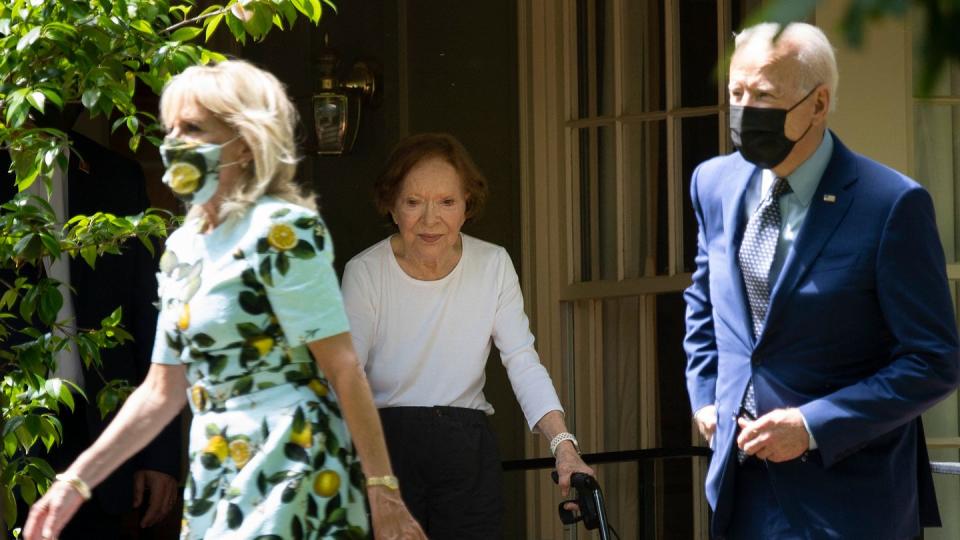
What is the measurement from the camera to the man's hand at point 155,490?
15.7 feet

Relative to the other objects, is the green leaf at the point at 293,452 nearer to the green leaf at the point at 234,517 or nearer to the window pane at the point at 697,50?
the green leaf at the point at 234,517

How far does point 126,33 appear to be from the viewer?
3.46 meters

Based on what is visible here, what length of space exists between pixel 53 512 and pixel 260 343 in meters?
0.51

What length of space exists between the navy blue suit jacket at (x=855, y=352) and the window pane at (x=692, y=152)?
2463 mm

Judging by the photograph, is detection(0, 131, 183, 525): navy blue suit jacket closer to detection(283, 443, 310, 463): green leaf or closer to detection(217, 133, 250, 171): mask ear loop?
detection(217, 133, 250, 171): mask ear loop

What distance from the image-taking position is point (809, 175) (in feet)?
10.5

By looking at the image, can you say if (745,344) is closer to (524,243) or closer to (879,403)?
(879,403)

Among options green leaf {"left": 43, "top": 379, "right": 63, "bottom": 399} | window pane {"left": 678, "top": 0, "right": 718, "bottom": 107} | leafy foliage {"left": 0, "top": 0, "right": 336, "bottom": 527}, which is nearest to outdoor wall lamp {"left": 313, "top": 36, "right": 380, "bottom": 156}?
window pane {"left": 678, "top": 0, "right": 718, "bottom": 107}

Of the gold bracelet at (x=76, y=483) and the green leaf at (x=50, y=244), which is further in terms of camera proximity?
the green leaf at (x=50, y=244)

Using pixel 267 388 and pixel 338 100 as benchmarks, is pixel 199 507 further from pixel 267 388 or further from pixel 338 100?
pixel 338 100

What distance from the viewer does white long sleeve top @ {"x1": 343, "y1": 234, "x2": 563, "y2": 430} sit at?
154 inches

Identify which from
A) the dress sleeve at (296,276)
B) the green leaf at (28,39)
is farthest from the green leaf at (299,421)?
the green leaf at (28,39)

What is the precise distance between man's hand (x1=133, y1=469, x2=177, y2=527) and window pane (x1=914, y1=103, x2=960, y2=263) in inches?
103

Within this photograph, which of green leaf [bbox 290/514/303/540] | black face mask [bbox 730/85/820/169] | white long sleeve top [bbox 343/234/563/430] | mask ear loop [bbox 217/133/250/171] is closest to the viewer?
green leaf [bbox 290/514/303/540]
